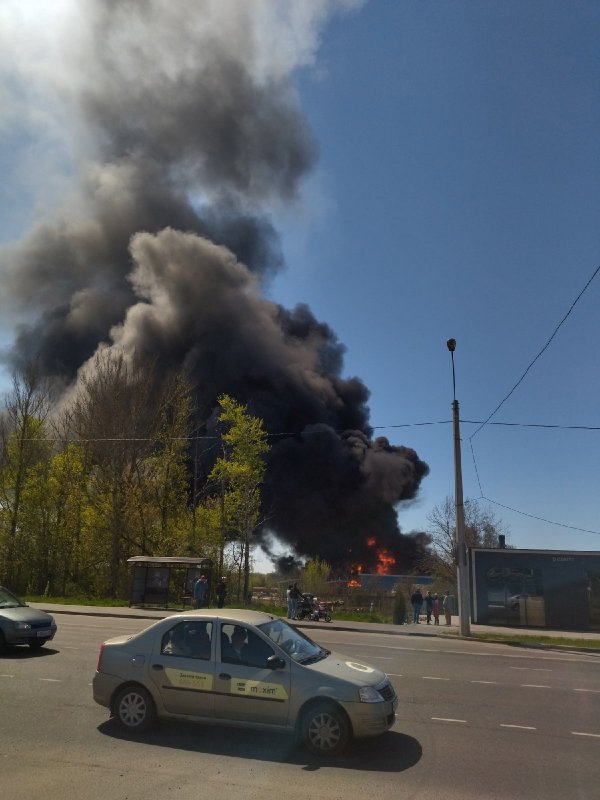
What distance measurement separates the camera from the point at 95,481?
33.5m

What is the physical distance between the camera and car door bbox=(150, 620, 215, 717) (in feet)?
20.0

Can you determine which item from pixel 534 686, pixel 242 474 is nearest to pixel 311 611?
pixel 242 474

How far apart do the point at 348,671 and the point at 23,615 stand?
25.2ft

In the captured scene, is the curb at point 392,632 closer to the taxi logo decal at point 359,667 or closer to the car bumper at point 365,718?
the taxi logo decal at point 359,667

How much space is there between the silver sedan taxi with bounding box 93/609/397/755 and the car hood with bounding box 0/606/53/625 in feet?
17.4

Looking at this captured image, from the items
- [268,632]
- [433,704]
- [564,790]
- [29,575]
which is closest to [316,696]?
[268,632]

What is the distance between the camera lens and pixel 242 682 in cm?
598

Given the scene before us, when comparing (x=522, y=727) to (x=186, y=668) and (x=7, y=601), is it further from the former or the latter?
(x=7, y=601)

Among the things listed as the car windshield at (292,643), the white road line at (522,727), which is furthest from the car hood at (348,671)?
the white road line at (522,727)

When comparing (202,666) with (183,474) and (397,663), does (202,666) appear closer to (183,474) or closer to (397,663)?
(397,663)

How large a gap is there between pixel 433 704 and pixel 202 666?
136 inches

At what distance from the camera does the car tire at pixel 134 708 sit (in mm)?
6246

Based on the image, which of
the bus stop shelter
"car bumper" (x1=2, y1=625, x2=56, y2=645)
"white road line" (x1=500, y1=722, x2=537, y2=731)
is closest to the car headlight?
"white road line" (x1=500, y1=722, x2=537, y2=731)

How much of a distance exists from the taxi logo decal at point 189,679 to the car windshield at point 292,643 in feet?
2.28
